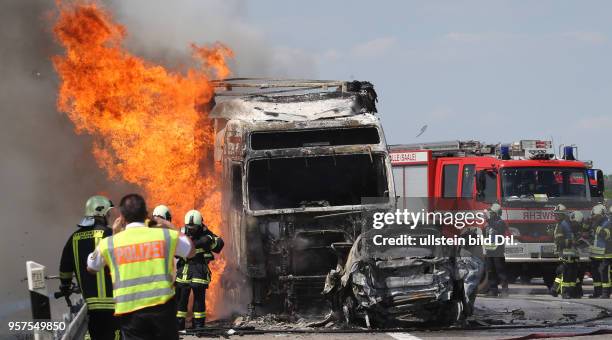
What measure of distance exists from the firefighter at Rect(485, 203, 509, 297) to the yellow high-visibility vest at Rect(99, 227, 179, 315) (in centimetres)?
1439

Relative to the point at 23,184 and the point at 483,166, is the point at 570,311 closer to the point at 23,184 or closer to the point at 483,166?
the point at 483,166

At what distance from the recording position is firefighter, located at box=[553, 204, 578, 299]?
20.0 m

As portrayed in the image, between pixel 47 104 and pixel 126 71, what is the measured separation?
5.20m

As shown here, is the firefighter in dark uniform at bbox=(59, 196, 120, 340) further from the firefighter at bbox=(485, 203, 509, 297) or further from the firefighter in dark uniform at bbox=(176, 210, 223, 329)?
the firefighter at bbox=(485, 203, 509, 297)

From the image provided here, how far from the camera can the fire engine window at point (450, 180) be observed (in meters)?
23.4

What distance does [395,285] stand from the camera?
42.3 feet

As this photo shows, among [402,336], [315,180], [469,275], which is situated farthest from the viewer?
[315,180]

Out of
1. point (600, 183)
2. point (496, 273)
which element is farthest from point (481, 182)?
point (600, 183)

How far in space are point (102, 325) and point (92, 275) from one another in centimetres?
44

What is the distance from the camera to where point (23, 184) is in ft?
81.4

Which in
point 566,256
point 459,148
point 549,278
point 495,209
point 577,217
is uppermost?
point 459,148

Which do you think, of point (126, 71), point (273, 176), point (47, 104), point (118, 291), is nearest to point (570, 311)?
point (273, 176)
